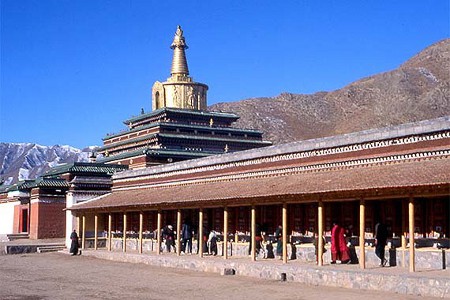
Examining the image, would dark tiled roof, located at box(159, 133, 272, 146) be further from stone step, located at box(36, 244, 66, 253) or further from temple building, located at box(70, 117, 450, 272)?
stone step, located at box(36, 244, 66, 253)

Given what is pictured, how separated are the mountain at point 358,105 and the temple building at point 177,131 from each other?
224ft

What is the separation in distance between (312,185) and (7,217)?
3674 cm

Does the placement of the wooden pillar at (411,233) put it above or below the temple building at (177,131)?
below

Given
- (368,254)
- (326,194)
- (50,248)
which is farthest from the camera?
(50,248)

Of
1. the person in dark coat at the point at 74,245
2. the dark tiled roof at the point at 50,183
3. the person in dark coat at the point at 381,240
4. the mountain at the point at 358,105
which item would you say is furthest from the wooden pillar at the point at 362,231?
the mountain at the point at 358,105

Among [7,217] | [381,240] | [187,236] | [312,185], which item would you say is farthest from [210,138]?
[381,240]

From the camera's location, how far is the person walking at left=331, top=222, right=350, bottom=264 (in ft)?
85.1

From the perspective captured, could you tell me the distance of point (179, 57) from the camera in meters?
57.0

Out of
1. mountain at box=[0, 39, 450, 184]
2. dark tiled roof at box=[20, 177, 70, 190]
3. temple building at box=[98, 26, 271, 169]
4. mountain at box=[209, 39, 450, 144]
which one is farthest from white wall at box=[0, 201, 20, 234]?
mountain at box=[209, 39, 450, 144]

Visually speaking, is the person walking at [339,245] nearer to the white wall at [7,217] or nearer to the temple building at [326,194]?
the temple building at [326,194]

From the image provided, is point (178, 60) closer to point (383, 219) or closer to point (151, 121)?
point (151, 121)

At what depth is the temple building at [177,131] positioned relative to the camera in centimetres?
4950

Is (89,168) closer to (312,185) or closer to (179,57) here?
(179,57)

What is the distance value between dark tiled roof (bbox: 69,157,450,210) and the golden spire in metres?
20.9
